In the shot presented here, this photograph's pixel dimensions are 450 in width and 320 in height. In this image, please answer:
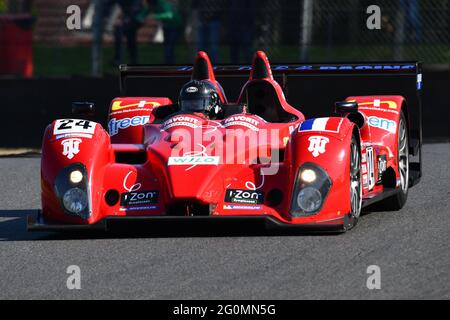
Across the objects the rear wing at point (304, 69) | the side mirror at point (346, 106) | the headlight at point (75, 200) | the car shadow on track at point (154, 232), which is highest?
the rear wing at point (304, 69)

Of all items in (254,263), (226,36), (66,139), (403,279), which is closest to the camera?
(403,279)

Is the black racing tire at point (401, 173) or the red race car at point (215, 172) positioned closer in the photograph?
the red race car at point (215, 172)

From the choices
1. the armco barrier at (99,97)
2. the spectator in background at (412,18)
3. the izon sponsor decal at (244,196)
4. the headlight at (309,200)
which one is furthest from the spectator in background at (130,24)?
the headlight at (309,200)

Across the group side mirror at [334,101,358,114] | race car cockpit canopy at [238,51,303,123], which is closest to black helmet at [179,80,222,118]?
race car cockpit canopy at [238,51,303,123]

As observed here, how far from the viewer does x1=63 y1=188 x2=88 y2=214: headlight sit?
862cm

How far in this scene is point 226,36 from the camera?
18578 millimetres

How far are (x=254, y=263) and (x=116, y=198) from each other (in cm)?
154

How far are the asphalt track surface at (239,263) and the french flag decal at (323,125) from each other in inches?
28.1

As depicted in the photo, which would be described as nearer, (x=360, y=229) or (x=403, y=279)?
(x=403, y=279)

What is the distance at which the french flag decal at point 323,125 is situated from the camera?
29.0 ft

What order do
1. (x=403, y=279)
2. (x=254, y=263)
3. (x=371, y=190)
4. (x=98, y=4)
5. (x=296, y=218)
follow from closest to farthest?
1. (x=403, y=279)
2. (x=254, y=263)
3. (x=296, y=218)
4. (x=371, y=190)
5. (x=98, y=4)

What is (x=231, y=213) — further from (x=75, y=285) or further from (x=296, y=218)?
(x=75, y=285)

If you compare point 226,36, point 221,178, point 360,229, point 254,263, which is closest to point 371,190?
point 360,229

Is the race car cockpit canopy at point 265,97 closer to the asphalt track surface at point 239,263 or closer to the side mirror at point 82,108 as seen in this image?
the asphalt track surface at point 239,263
